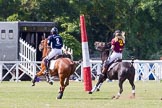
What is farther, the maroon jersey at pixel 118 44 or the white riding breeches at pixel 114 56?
the white riding breeches at pixel 114 56

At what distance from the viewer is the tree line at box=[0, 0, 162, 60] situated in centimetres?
5722

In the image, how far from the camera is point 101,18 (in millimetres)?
60750

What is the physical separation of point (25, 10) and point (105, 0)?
6.78 metres

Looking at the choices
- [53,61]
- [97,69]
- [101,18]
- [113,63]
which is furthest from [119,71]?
[101,18]

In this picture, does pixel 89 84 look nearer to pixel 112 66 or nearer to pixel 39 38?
pixel 112 66

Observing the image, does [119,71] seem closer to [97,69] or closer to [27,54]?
[97,69]

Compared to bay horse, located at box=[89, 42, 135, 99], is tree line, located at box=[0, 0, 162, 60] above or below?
above

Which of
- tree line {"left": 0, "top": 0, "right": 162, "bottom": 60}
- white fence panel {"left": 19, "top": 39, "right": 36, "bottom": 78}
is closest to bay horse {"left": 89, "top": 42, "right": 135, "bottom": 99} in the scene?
white fence panel {"left": 19, "top": 39, "right": 36, "bottom": 78}

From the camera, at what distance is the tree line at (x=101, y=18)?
188 ft

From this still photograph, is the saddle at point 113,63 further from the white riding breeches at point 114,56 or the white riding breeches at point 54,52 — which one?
the white riding breeches at point 54,52

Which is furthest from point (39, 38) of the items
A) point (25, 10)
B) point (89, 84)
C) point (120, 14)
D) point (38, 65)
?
point (89, 84)

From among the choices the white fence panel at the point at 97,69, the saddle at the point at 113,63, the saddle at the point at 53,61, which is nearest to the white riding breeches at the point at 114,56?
the saddle at the point at 113,63

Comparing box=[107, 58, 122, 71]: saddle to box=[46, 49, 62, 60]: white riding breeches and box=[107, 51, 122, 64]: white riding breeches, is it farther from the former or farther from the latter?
box=[46, 49, 62, 60]: white riding breeches

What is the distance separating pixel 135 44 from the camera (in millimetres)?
61094
